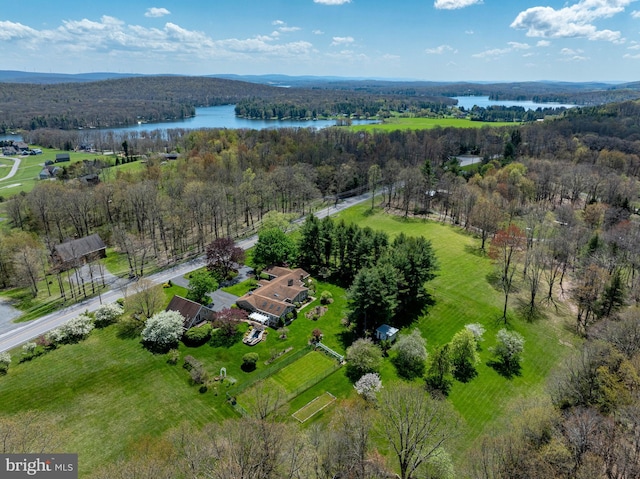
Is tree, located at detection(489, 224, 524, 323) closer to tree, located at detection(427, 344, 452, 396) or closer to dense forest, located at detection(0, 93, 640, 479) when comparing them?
dense forest, located at detection(0, 93, 640, 479)

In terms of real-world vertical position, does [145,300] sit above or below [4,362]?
above

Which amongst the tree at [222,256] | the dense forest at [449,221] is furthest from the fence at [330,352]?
the tree at [222,256]

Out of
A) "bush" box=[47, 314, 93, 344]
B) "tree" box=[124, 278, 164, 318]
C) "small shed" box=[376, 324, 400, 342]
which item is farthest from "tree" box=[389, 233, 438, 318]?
"bush" box=[47, 314, 93, 344]

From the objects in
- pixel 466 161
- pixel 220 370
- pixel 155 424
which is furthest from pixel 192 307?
pixel 466 161

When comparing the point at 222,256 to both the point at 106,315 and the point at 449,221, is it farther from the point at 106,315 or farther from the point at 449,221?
the point at 449,221

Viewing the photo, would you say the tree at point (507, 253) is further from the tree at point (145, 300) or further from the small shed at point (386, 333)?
the tree at point (145, 300)

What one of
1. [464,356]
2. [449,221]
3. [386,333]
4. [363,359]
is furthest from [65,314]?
[449,221]
